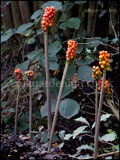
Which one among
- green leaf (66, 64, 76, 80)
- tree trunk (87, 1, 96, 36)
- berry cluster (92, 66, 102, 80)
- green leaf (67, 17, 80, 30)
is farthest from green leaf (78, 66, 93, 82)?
tree trunk (87, 1, 96, 36)

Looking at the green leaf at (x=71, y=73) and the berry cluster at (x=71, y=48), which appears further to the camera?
the green leaf at (x=71, y=73)

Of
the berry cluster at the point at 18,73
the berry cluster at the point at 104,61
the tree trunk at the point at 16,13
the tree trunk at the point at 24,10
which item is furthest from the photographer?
the tree trunk at the point at 16,13

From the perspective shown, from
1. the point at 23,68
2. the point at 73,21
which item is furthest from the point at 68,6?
the point at 23,68

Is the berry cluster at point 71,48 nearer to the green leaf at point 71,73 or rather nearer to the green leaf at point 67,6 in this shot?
the green leaf at point 71,73

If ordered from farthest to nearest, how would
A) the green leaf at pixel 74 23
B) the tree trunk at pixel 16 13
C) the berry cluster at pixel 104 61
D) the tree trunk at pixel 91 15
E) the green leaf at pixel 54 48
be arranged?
the tree trunk at pixel 16 13, the tree trunk at pixel 91 15, the green leaf at pixel 74 23, the green leaf at pixel 54 48, the berry cluster at pixel 104 61

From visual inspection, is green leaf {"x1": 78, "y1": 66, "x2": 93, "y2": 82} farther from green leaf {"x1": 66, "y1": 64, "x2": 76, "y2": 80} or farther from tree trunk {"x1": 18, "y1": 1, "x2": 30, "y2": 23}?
tree trunk {"x1": 18, "y1": 1, "x2": 30, "y2": 23}

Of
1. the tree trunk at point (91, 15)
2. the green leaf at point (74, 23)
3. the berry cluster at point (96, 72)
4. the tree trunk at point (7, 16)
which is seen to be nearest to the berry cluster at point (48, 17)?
the berry cluster at point (96, 72)

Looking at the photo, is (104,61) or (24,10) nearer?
(104,61)

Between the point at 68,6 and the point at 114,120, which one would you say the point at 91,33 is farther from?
the point at 114,120

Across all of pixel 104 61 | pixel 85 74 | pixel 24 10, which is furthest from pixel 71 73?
pixel 24 10

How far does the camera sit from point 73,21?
173cm

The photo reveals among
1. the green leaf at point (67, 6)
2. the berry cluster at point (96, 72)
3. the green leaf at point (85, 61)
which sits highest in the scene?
the green leaf at point (67, 6)

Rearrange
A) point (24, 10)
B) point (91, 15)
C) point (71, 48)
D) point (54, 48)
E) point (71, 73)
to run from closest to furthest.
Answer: point (71, 48)
point (71, 73)
point (54, 48)
point (91, 15)
point (24, 10)

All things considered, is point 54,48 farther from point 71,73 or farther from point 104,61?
point 104,61
